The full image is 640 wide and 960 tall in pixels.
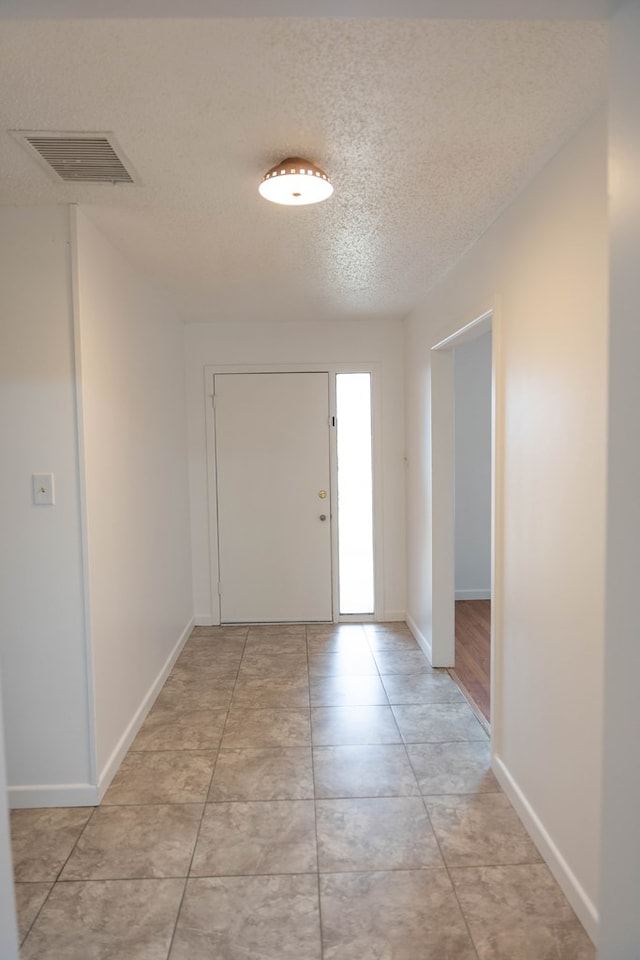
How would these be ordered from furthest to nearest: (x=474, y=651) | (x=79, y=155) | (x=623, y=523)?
(x=474, y=651)
(x=79, y=155)
(x=623, y=523)

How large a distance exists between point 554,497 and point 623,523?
0.88m

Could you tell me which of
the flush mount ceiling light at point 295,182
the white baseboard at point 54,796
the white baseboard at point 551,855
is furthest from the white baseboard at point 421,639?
the flush mount ceiling light at point 295,182

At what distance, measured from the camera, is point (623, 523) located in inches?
43.9

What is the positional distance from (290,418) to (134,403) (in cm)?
172

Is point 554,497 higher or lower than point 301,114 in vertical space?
lower

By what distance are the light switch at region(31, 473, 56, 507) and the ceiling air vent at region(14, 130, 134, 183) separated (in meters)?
1.09

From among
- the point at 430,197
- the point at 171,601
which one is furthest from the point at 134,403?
the point at 430,197

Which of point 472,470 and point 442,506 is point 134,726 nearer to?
point 442,506

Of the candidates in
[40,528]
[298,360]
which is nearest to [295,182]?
[40,528]

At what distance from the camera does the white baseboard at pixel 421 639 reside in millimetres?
3944

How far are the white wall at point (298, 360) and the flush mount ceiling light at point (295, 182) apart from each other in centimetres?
268

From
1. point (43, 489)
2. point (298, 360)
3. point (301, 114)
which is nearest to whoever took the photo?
point (301, 114)

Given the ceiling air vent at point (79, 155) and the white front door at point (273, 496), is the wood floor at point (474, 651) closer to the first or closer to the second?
the white front door at point (273, 496)

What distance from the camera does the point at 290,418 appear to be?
4.70 metres
